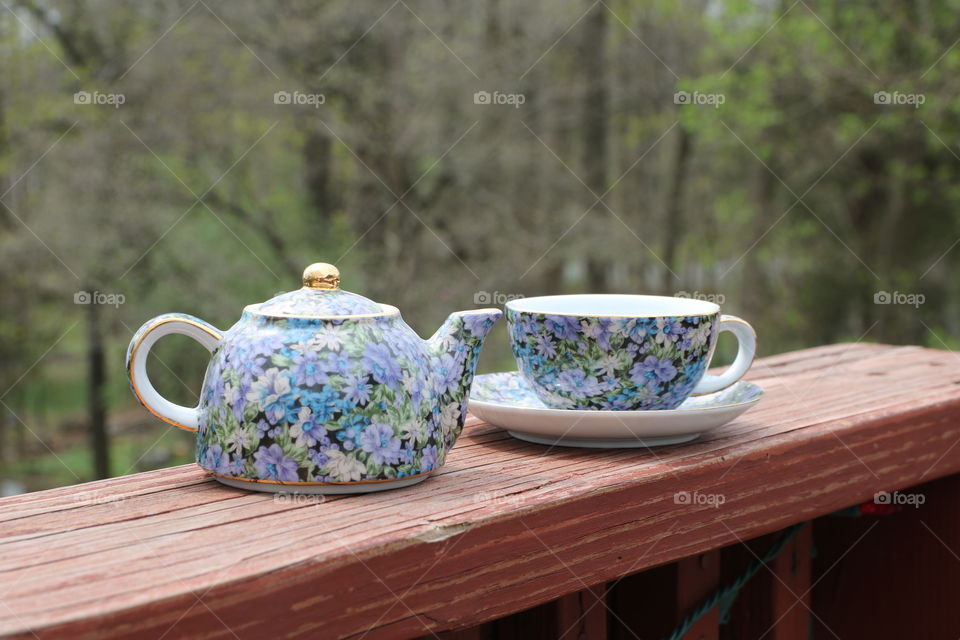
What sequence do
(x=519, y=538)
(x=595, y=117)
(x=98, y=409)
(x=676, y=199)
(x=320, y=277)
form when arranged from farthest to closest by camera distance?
(x=676, y=199), (x=595, y=117), (x=98, y=409), (x=320, y=277), (x=519, y=538)

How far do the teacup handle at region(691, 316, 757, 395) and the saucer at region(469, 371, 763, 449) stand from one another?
4 cm

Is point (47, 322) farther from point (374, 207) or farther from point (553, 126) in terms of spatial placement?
point (553, 126)

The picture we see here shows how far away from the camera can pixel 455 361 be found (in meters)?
1.00

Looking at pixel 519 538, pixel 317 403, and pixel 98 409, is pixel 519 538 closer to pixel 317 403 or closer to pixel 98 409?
pixel 317 403

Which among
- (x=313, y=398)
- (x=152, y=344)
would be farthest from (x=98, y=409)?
(x=313, y=398)

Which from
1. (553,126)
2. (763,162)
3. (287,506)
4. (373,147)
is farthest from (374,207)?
(287,506)

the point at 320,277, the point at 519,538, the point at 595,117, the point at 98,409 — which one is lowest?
the point at 98,409

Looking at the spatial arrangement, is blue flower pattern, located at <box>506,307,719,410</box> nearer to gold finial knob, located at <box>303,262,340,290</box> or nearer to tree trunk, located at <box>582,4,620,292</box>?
gold finial knob, located at <box>303,262,340,290</box>

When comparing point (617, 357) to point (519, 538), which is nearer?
point (519, 538)

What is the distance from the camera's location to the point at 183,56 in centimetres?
581

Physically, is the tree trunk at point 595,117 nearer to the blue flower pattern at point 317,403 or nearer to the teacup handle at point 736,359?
the teacup handle at point 736,359

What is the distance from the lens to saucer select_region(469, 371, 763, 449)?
42.4 inches

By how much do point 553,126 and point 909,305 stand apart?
2.93 meters

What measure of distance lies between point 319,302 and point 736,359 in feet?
1.83
